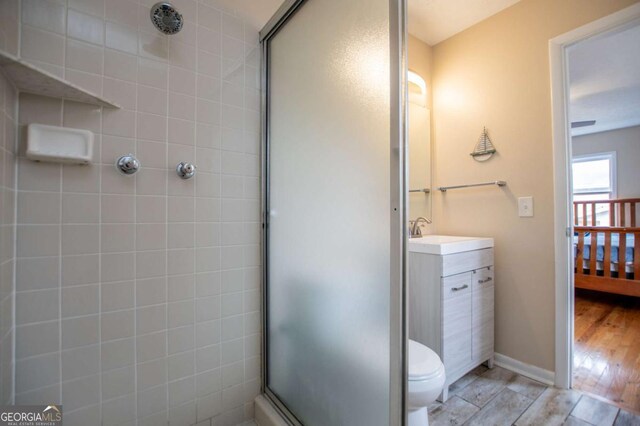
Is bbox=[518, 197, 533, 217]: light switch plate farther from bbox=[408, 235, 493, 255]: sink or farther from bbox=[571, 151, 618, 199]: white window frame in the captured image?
bbox=[571, 151, 618, 199]: white window frame

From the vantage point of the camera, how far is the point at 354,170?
0.89 meters

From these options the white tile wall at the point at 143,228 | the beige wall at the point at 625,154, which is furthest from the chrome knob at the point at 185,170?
the beige wall at the point at 625,154

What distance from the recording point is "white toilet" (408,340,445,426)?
3.34 feet

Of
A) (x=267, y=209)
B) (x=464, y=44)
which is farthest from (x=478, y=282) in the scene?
(x=464, y=44)

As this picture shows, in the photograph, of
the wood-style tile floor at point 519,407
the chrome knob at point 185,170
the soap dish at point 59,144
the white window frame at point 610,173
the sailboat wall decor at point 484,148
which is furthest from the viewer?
the white window frame at point 610,173

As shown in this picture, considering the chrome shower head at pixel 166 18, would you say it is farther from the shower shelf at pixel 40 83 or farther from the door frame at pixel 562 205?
the door frame at pixel 562 205

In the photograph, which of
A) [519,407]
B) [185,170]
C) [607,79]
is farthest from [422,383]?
[607,79]

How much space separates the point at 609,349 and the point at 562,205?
1287mm

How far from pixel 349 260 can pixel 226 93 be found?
3.18 ft

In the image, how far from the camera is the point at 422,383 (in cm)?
103

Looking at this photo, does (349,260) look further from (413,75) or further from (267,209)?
(413,75)

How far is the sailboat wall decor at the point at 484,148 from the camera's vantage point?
1.93 m

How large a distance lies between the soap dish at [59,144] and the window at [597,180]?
19.0ft

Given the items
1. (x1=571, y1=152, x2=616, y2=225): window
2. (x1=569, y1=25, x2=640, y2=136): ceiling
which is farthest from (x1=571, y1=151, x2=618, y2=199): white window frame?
(x1=569, y1=25, x2=640, y2=136): ceiling
